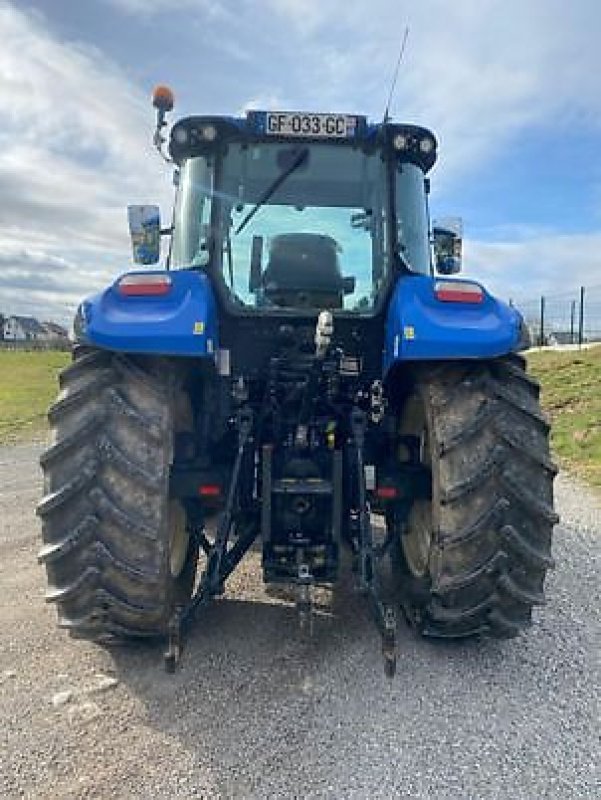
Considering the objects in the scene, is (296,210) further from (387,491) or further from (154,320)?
(387,491)

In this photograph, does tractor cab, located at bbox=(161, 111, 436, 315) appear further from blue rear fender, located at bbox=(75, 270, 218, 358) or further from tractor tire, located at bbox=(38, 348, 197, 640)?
tractor tire, located at bbox=(38, 348, 197, 640)

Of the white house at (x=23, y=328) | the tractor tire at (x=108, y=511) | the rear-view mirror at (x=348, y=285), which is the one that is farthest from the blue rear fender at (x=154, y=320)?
the white house at (x=23, y=328)

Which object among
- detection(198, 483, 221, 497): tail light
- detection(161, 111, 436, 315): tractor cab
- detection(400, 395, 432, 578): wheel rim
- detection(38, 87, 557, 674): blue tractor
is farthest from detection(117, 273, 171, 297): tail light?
detection(400, 395, 432, 578): wheel rim

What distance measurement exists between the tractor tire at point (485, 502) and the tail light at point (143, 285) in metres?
1.27

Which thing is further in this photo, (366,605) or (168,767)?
(366,605)

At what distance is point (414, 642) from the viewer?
363cm

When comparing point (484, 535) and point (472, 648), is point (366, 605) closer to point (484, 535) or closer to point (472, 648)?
point (472, 648)

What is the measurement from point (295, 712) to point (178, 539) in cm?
123

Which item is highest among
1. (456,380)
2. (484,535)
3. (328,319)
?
(328,319)

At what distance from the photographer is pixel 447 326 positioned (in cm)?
327

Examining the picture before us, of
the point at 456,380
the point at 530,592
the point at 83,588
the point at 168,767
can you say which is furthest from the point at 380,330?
the point at 168,767

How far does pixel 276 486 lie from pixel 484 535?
92 cm

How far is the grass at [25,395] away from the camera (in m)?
13.5

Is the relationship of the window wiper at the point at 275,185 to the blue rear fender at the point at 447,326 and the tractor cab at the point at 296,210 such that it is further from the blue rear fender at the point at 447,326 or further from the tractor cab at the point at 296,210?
the blue rear fender at the point at 447,326
